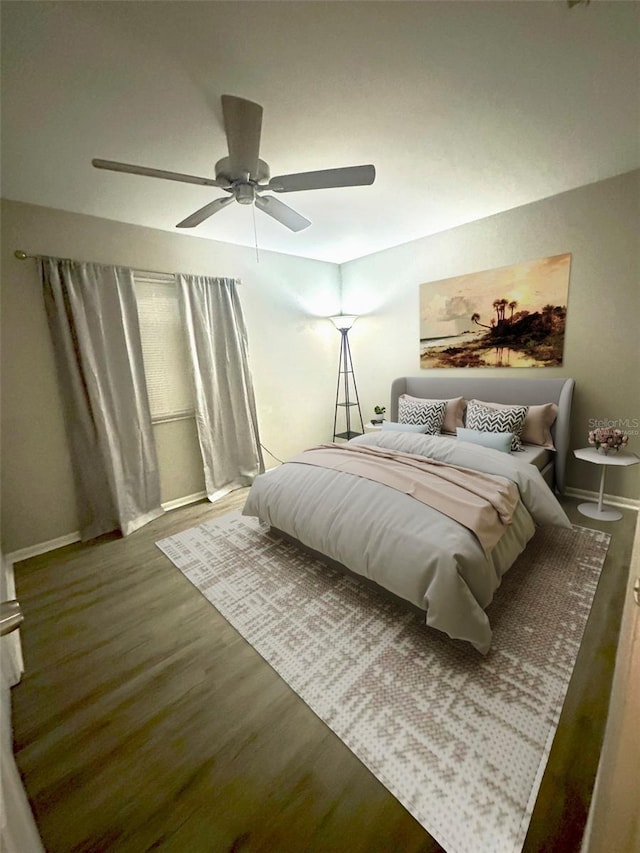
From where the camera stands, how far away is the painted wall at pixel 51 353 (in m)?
2.42

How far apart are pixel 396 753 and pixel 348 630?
55 centimetres

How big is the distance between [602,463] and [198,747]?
297 cm

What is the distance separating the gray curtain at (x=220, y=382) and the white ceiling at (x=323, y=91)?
96 centimetres

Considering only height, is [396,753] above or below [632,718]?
below

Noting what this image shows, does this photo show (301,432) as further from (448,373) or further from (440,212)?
(440,212)

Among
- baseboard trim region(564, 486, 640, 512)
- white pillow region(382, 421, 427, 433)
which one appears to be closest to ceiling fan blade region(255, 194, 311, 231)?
white pillow region(382, 421, 427, 433)

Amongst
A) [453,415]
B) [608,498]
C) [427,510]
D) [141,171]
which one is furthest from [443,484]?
[141,171]

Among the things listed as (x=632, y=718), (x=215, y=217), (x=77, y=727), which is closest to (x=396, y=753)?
(x=632, y=718)

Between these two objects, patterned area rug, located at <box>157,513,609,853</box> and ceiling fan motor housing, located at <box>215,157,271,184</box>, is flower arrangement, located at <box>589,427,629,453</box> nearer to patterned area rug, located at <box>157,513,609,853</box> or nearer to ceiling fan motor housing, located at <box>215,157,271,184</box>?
patterned area rug, located at <box>157,513,609,853</box>

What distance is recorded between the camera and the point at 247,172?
5.35 ft

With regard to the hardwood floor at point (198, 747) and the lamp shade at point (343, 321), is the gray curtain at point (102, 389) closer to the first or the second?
the hardwood floor at point (198, 747)

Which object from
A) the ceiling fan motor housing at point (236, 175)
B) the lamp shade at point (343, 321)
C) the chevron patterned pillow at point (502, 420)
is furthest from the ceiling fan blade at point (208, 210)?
the chevron patterned pillow at point (502, 420)

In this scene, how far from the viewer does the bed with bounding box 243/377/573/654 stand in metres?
1.55

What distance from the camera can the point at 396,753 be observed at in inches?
48.0
